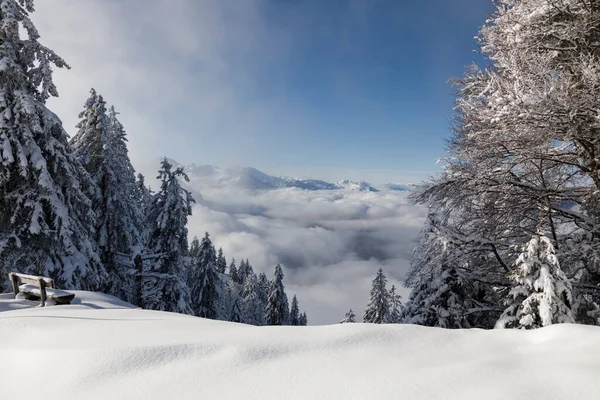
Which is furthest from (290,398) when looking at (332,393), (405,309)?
(405,309)

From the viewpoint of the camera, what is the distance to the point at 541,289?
5.87 metres

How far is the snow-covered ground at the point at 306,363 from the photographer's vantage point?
3.07 metres

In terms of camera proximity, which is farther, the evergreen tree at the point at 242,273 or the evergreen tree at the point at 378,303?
the evergreen tree at the point at 242,273

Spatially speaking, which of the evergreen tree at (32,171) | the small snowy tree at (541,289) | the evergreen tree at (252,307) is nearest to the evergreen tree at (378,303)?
the evergreen tree at (252,307)

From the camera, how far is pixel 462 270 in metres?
9.12

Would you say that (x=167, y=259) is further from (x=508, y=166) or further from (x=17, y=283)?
(x=508, y=166)

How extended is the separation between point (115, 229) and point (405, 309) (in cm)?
1485

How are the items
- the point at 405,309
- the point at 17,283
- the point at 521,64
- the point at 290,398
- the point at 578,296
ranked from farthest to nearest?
the point at 405,309, the point at 17,283, the point at 578,296, the point at 521,64, the point at 290,398

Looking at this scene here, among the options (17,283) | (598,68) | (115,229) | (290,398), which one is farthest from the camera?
(115,229)

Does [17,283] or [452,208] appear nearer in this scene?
[452,208]

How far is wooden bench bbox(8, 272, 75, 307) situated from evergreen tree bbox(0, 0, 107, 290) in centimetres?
150

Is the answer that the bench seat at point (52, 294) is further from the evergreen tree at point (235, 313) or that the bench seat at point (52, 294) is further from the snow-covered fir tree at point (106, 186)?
the evergreen tree at point (235, 313)

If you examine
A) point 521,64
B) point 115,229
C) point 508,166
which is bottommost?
point 115,229

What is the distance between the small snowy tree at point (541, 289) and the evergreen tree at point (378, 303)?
30.7 meters
